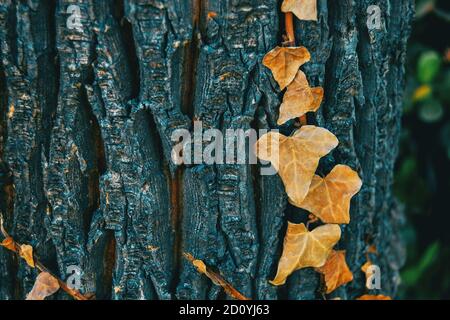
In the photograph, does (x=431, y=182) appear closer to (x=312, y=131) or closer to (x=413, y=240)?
(x=413, y=240)

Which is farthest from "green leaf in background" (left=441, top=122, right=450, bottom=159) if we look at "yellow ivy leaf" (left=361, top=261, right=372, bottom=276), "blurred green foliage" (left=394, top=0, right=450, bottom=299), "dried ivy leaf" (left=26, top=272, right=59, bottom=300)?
"dried ivy leaf" (left=26, top=272, right=59, bottom=300)

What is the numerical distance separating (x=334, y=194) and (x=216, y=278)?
0.26m

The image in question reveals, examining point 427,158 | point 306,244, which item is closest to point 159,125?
point 306,244

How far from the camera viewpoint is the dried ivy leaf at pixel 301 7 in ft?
2.75

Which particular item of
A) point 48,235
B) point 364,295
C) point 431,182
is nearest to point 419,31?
point 431,182

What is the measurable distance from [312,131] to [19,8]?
1.69ft

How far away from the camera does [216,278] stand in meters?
0.98

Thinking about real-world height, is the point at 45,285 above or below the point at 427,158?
below

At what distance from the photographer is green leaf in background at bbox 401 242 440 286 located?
62.6 inches

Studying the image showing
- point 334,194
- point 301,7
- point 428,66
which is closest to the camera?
point 301,7

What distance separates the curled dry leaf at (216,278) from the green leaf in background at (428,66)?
0.95 meters

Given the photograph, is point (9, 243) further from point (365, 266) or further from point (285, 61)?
point (365, 266)

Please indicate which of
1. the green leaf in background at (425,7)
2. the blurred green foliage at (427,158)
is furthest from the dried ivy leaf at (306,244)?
the green leaf in background at (425,7)

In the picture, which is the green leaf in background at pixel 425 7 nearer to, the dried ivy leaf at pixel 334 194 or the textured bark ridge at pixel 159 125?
the textured bark ridge at pixel 159 125
